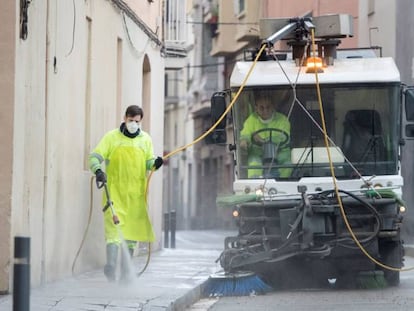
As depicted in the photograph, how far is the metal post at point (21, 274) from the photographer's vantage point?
5.88 metres

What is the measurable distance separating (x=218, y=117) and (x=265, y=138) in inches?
23.8

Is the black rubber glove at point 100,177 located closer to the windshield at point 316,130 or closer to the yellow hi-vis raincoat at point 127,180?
the yellow hi-vis raincoat at point 127,180

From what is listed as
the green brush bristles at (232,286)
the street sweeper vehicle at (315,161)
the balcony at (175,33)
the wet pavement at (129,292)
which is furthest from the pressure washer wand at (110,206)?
the balcony at (175,33)

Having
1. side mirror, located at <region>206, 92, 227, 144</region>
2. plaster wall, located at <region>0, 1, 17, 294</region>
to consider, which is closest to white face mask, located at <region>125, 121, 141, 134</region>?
side mirror, located at <region>206, 92, 227, 144</region>

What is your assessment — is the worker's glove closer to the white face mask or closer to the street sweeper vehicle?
the white face mask

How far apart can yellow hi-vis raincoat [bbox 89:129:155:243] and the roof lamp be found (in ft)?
6.98

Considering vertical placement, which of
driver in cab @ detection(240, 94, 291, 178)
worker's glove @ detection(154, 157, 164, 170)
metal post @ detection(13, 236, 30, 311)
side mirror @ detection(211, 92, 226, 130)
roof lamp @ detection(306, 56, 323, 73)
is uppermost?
roof lamp @ detection(306, 56, 323, 73)

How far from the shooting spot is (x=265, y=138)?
13250mm

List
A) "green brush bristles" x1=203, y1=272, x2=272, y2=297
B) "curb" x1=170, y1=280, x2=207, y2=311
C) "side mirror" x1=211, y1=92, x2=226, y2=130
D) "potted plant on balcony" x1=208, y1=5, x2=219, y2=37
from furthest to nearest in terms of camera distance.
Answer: "potted plant on balcony" x1=208, y1=5, x2=219, y2=37 < "side mirror" x1=211, y1=92, x2=226, y2=130 < "green brush bristles" x1=203, y1=272, x2=272, y2=297 < "curb" x1=170, y1=280, x2=207, y2=311

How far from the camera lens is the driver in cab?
13133 millimetres

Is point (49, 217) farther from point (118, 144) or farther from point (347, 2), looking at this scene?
point (347, 2)

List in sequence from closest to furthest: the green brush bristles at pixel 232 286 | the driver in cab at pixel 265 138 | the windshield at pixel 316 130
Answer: the green brush bristles at pixel 232 286
the windshield at pixel 316 130
the driver in cab at pixel 265 138

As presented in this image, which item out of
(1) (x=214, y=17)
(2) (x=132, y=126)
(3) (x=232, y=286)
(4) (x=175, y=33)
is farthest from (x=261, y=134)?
(1) (x=214, y=17)

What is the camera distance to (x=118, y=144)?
12680 millimetres
